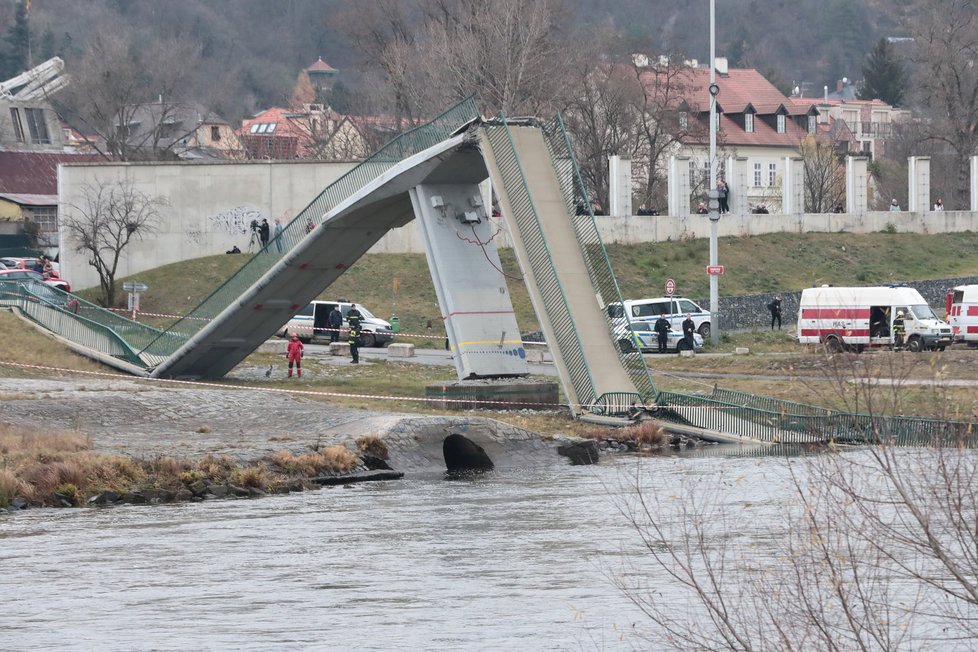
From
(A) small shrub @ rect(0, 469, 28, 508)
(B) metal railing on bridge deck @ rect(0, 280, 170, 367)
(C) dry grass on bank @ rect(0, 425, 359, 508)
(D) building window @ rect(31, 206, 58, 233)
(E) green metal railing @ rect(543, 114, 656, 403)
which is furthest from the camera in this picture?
(D) building window @ rect(31, 206, 58, 233)

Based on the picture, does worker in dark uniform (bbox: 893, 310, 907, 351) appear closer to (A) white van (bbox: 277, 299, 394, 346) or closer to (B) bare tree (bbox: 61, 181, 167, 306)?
(A) white van (bbox: 277, 299, 394, 346)

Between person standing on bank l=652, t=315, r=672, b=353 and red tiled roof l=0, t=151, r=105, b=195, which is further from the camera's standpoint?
red tiled roof l=0, t=151, r=105, b=195

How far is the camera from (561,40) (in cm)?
9081

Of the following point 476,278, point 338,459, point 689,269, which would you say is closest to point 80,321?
point 476,278

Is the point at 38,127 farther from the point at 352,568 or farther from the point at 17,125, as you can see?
the point at 352,568

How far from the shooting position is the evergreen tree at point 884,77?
554 ft

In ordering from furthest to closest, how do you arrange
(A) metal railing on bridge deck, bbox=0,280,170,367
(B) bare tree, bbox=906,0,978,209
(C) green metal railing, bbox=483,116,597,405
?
(B) bare tree, bbox=906,0,978,209
(A) metal railing on bridge deck, bbox=0,280,170,367
(C) green metal railing, bbox=483,116,597,405

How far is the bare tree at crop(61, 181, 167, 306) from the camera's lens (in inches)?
2488

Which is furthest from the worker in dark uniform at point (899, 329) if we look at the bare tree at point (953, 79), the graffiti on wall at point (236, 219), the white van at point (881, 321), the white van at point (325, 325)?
the bare tree at point (953, 79)

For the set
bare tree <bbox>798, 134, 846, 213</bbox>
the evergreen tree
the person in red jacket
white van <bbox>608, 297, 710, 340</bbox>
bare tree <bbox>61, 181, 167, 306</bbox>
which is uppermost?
the evergreen tree

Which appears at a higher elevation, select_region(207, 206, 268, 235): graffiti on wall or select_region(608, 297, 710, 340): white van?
select_region(207, 206, 268, 235): graffiti on wall

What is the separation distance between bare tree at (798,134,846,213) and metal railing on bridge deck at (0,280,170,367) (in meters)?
54.5

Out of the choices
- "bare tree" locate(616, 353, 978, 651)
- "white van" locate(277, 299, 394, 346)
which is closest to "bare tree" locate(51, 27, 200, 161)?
"white van" locate(277, 299, 394, 346)

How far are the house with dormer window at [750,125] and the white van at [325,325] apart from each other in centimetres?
4548
